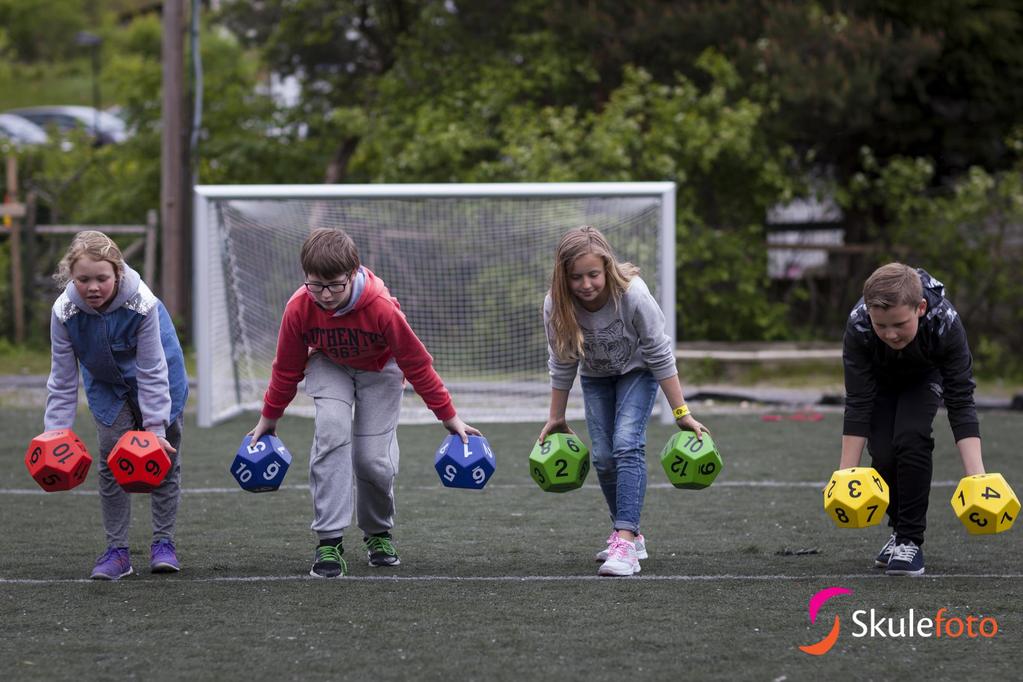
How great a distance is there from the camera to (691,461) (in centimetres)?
523

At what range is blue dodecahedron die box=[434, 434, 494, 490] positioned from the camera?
5211mm

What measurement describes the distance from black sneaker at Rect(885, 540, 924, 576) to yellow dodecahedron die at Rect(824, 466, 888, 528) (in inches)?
16.8

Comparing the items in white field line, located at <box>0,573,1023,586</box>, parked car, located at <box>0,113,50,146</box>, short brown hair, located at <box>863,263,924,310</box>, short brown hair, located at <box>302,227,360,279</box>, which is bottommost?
white field line, located at <box>0,573,1023,586</box>

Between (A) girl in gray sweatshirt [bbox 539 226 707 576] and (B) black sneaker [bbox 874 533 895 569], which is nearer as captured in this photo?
(A) girl in gray sweatshirt [bbox 539 226 707 576]

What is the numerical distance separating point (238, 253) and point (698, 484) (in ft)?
22.7

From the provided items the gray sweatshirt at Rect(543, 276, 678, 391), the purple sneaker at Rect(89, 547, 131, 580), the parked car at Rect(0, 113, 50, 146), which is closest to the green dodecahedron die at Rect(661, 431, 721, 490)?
the gray sweatshirt at Rect(543, 276, 678, 391)

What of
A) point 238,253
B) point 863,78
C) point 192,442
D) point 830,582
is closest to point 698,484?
point 830,582

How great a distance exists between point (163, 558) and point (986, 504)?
306 centimetres

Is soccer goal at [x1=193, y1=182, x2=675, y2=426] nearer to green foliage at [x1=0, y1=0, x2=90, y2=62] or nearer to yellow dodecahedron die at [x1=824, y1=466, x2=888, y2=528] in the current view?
yellow dodecahedron die at [x1=824, y1=466, x2=888, y2=528]

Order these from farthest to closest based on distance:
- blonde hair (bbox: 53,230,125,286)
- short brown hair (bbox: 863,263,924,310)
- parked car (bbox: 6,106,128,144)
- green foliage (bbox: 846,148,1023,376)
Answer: parked car (bbox: 6,106,128,144) → green foliage (bbox: 846,148,1023,376) → blonde hair (bbox: 53,230,125,286) → short brown hair (bbox: 863,263,924,310)

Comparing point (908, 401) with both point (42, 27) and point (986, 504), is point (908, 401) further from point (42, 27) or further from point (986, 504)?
→ point (42, 27)

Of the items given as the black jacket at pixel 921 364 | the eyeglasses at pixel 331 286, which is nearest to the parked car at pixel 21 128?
the eyeglasses at pixel 331 286

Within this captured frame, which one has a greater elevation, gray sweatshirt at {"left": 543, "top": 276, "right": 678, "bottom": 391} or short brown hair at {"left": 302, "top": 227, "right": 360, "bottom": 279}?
short brown hair at {"left": 302, "top": 227, "right": 360, "bottom": 279}

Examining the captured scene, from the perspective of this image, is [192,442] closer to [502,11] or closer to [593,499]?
[593,499]
